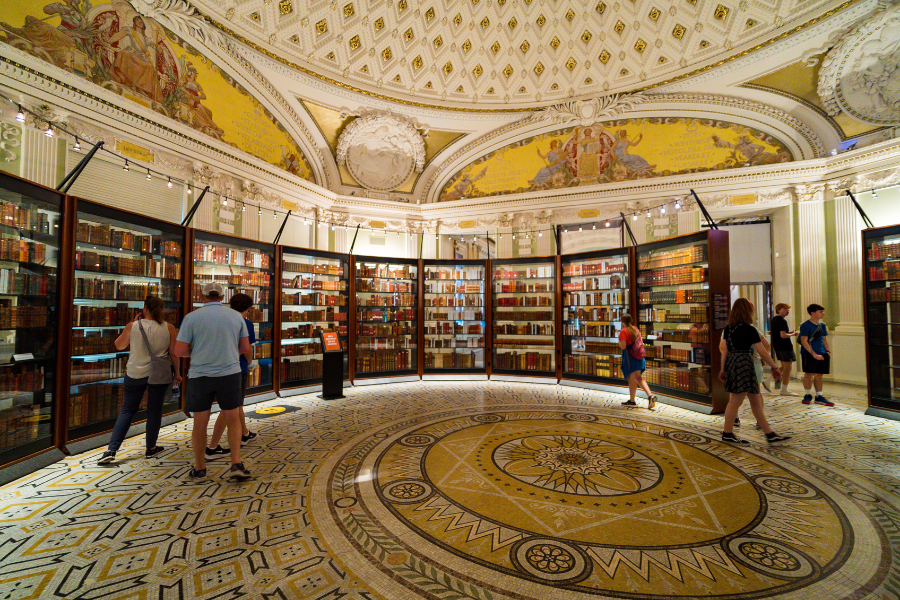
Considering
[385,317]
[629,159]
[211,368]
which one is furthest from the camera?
[629,159]

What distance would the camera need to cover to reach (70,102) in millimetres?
5910

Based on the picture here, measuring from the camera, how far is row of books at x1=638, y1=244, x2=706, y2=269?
6.71 meters

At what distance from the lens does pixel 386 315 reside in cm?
952

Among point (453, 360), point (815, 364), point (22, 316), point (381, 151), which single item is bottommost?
point (453, 360)

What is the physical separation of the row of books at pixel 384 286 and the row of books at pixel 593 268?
4.01 metres

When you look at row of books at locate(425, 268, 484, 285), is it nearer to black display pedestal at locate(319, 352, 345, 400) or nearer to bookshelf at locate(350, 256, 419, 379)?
bookshelf at locate(350, 256, 419, 379)

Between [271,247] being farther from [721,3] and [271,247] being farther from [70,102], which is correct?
[721,3]

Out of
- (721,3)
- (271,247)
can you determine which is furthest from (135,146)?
(721,3)

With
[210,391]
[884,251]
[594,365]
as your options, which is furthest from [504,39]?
[210,391]

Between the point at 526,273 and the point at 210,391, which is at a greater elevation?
the point at 526,273

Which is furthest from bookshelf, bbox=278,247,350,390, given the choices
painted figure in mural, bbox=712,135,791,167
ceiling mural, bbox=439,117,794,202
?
painted figure in mural, bbox=712,135,791,167

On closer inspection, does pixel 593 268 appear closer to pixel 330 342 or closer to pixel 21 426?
pixel 330 342

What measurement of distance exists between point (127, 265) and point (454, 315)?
270 inches

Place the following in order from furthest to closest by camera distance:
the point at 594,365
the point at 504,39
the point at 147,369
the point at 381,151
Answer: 1. the point at 381,151
2. the point at 504,39
3. the point at 594,365
4. the point at 147,369
